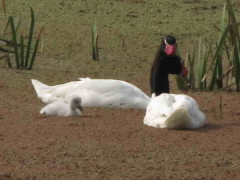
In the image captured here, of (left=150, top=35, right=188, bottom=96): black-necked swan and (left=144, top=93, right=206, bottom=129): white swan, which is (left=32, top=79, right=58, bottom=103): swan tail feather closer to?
(left=150, top=35, right=188, bottom=96): black-necked swan

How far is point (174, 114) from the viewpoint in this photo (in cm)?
805

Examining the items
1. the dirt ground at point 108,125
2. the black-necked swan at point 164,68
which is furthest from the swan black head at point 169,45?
the dirt ground at point 108,125

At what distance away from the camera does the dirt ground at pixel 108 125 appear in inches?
274

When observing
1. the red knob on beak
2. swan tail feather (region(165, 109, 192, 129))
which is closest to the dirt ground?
swan tail feather (region(165, 109, 192, 129))

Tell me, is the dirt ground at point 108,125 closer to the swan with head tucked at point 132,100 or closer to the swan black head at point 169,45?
the swan with head tucked at point 132,100

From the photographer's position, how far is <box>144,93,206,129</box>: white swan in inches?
319

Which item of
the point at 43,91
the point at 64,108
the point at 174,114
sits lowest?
the point at 43,91

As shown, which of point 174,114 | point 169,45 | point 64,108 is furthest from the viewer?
point 169,45

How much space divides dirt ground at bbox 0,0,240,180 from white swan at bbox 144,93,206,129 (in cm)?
7

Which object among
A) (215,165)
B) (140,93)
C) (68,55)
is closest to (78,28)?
(68,55)

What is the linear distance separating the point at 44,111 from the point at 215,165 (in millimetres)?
1949

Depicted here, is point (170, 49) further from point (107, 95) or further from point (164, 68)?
point (107, 95)

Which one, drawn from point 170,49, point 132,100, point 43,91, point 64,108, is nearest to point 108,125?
point 64,108

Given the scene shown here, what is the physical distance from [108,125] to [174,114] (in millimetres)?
562
